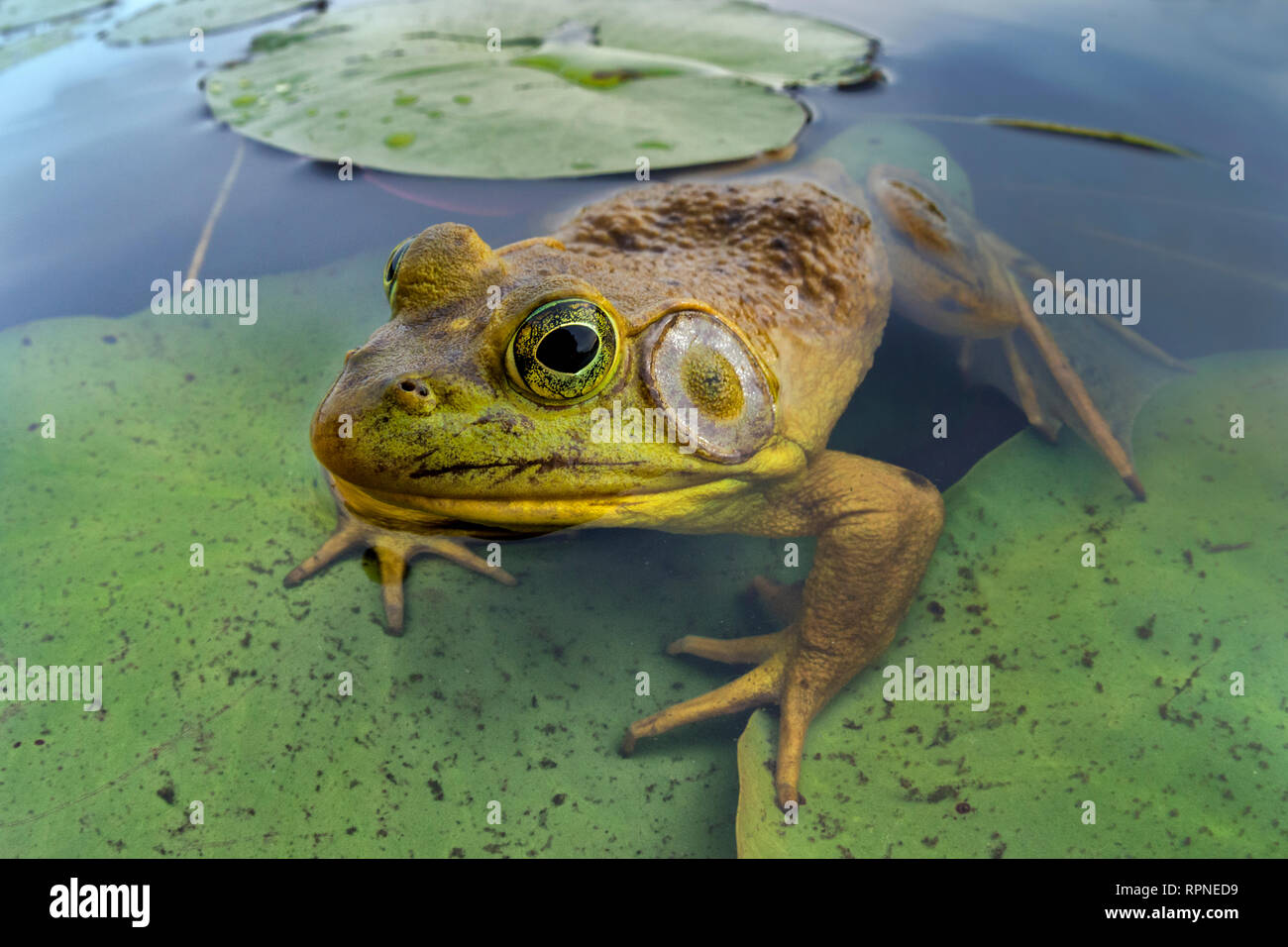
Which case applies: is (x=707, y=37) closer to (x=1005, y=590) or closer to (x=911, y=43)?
(x=911, y=43)

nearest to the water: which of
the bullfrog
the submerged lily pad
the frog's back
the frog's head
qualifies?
the bullfrog

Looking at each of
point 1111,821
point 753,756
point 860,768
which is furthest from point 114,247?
point 1111,821

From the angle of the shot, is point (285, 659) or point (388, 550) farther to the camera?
point (388, 550)

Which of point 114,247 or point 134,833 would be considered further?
point 114,247
